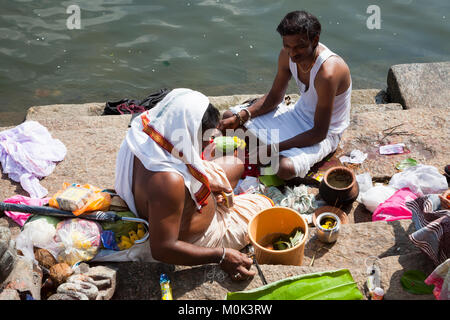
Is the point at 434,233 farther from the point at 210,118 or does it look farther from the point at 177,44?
the point at 177,44

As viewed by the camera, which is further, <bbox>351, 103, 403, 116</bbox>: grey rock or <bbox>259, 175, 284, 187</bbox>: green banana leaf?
<bbox>351, 103, 403, 116</bbox>: grey rock

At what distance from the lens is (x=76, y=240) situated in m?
2.91

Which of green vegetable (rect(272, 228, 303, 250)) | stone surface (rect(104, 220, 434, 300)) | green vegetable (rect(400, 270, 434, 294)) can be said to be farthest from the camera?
green vegetable (rect(272, 228, 303, 250))

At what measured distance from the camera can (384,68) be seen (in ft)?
26.0

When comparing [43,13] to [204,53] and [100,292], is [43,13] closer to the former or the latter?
[204,53]

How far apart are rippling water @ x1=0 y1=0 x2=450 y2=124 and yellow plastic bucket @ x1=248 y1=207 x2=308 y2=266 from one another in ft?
14.7

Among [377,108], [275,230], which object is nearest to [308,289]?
[275,230]

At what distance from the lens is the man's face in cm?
400

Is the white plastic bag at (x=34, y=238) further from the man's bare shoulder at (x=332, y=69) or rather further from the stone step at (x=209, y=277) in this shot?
the man's bare shoulder at (x=332, y=69)

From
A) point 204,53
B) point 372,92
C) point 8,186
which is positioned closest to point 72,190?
point 8,186

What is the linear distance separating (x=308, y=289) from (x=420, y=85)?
4.08 m

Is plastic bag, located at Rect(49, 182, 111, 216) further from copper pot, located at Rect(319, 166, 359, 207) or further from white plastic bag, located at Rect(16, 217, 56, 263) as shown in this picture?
copper pot, located at Rect(319, 166, 359, 207)

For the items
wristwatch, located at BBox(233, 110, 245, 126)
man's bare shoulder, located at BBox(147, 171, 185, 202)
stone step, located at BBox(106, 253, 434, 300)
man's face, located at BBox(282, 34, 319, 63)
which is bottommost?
stone step, located at BBox(106, 253, 434, 300)

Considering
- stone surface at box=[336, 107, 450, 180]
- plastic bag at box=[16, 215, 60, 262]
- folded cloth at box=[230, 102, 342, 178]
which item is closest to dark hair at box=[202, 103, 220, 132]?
plastic bag at box=[16, 215, 60, 262]
